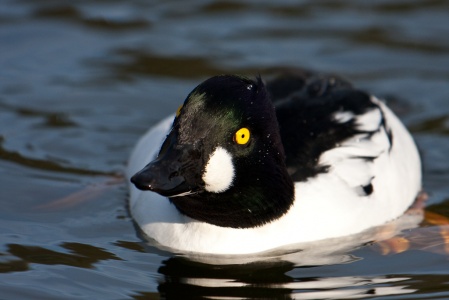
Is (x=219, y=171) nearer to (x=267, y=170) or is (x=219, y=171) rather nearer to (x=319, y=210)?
(x=267, y=170)

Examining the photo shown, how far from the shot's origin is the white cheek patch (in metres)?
5.27

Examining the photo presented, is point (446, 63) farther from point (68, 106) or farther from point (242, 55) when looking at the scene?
A: point (68, 106)

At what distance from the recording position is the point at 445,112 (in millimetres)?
8805

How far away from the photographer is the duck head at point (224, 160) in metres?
5.20

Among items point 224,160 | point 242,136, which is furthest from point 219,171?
point 242,136

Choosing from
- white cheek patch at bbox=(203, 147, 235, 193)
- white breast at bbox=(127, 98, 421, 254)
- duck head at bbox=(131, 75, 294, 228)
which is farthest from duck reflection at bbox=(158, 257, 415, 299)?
white cheek patch at bbox=(203, 147, 235, 193)

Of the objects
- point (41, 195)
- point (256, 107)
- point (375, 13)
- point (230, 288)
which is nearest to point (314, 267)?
point (230, 288)

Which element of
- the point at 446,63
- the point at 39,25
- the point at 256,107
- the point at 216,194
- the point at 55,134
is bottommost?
the point at 216,194

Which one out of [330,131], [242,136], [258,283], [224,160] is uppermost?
[330,131]

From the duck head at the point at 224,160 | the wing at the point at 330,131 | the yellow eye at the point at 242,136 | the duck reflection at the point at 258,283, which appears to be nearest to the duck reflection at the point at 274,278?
the duck reflection at the point at 258,283

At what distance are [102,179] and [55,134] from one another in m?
1.05

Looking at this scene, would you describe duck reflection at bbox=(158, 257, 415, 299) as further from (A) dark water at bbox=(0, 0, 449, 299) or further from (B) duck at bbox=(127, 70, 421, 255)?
(B) duck at bbox=(127, 70, 421, 255)

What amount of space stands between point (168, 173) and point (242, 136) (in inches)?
20.9

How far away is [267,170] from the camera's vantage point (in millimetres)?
5574
